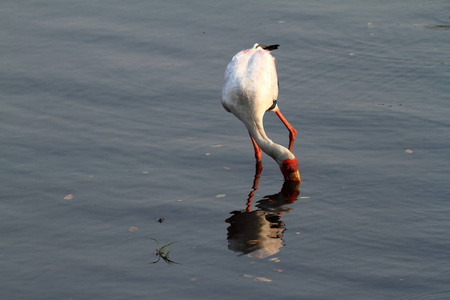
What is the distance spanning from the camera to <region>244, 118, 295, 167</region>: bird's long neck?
10102 mm

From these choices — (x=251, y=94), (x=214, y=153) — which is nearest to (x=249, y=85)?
(x=251, y=94)

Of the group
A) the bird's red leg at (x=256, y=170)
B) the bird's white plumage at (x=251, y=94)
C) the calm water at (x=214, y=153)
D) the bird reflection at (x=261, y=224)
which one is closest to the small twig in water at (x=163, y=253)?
the calm water at (x=214, y=153)

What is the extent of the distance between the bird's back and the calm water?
61 cm

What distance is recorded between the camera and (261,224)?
9172 mm

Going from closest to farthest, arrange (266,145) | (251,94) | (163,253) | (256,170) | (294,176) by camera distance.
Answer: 1. (163,253)
2. (294,176)
3. (266,145)
4. (256,170)
5. (251,94)

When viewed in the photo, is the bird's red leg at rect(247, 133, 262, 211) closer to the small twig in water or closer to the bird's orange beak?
the bird's orange beak

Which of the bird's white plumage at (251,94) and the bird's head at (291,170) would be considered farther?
the bird's white plumage at (251,94)

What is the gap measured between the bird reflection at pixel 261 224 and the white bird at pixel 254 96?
1.76 feet

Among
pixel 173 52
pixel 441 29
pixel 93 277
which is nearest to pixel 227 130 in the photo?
pixel 173 52

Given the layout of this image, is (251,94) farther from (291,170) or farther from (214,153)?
(291,170)

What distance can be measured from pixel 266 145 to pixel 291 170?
0.57 meters

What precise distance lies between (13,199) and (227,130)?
3.15 meters

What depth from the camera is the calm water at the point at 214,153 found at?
8.09 m

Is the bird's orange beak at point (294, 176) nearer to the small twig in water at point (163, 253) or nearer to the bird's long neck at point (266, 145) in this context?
the bird's long neck at point (266, 145)
